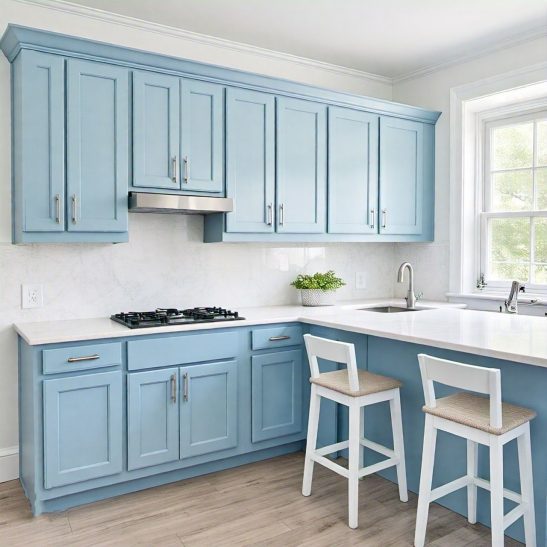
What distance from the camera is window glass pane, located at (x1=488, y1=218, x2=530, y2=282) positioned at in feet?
13.0

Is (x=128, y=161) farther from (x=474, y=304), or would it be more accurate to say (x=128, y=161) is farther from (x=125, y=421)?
(x=474, y=304)

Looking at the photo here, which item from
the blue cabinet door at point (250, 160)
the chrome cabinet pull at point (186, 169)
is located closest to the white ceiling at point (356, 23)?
the blue cabinet door at point (250, 160)

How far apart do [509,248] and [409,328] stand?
68.3 inches

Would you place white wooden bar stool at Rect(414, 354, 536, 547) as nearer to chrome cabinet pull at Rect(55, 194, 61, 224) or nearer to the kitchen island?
the kitchen island

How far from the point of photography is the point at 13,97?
9.61 feet

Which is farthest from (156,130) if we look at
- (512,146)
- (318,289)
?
(512,146)

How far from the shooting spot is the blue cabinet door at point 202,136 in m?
3.16

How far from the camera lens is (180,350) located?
2.93 meters

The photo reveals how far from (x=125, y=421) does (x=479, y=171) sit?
311cm

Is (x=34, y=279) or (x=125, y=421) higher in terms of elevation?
(x=34, y=279)

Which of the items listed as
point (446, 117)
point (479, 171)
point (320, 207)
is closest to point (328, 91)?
point (320, 207)

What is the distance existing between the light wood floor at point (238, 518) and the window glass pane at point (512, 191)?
226 centimetres

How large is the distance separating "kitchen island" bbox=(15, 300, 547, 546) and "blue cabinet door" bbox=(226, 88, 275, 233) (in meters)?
0.62

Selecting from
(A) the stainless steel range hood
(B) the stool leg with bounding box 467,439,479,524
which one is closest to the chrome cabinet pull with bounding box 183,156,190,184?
(A) the stainless steel range hood
